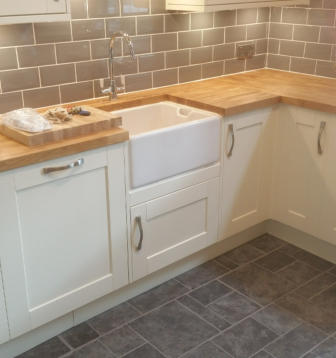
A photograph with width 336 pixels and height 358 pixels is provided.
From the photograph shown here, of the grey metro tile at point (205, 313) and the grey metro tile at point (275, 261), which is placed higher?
the grey metro tile at point (275, 261)

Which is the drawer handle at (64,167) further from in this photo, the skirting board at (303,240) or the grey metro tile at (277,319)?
the skirting board at (303,240)

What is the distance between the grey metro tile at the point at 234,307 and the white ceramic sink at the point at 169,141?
2.24 feet

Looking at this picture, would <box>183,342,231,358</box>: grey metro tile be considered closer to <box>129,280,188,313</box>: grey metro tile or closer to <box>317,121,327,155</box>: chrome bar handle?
<box>129,280,188,313</box>: grey metro tile

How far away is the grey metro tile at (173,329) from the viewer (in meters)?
2.24

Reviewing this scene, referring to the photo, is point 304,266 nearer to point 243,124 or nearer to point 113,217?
point 243,124

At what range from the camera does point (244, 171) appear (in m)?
2.78

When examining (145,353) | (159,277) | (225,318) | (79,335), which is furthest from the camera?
(159,277)

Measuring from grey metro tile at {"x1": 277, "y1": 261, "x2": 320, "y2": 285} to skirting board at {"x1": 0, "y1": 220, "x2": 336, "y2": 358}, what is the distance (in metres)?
0.16

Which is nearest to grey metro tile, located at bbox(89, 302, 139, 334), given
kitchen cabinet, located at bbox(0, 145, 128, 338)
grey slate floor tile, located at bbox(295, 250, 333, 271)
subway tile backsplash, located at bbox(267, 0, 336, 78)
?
kitchen cabinet, located at bbox(0, 145, 128, 338)

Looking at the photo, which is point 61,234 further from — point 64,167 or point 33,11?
point 33,11

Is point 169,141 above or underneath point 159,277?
above

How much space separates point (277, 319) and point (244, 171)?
807 mm

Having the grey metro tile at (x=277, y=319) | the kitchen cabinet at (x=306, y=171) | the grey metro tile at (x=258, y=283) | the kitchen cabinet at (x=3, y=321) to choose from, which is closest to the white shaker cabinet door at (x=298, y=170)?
the kitchen cabinet at (x=306, y=171)

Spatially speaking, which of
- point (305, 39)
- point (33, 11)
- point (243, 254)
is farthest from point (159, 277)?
point (305, 39)
